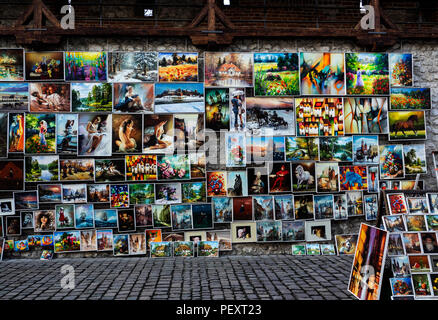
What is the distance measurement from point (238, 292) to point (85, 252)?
3396mm

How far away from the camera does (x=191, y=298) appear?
4.56 metres

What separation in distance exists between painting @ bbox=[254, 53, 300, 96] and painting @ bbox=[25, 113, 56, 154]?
3.85 m

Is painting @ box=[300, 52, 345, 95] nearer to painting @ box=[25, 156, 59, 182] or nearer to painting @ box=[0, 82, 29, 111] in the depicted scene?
painting @ box=[25, 156, 59, 182]

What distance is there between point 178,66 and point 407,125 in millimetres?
4608

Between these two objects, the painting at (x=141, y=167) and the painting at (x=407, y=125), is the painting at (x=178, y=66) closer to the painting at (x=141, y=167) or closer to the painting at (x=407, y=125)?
the painting at (x=141, y=167)

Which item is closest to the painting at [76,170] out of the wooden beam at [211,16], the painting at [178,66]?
the painting at [178,66]

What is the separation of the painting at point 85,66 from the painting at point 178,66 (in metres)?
1.07

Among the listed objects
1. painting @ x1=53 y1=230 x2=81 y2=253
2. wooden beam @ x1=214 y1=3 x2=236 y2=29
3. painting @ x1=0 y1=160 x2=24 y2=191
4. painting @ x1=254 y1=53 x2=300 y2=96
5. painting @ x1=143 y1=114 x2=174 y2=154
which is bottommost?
painting @ x1=53 y1=230 x2=81 y2=253

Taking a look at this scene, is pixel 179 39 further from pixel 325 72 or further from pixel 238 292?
pixel 238 292

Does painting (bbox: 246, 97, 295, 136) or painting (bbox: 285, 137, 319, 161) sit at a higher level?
painting (bbox: 246, 97, 295, 136)

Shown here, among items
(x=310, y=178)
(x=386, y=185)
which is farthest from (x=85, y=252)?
(x=386, y=185)

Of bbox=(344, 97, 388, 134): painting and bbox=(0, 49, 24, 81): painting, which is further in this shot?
bbox=(344, 97, 388, 134): painting

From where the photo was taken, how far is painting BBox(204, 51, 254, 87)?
689cm

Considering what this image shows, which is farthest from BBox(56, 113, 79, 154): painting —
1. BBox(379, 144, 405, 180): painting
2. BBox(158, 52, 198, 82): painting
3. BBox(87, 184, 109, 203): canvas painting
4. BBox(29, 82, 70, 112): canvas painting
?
BBox(379, 144, 405, 180): painting
